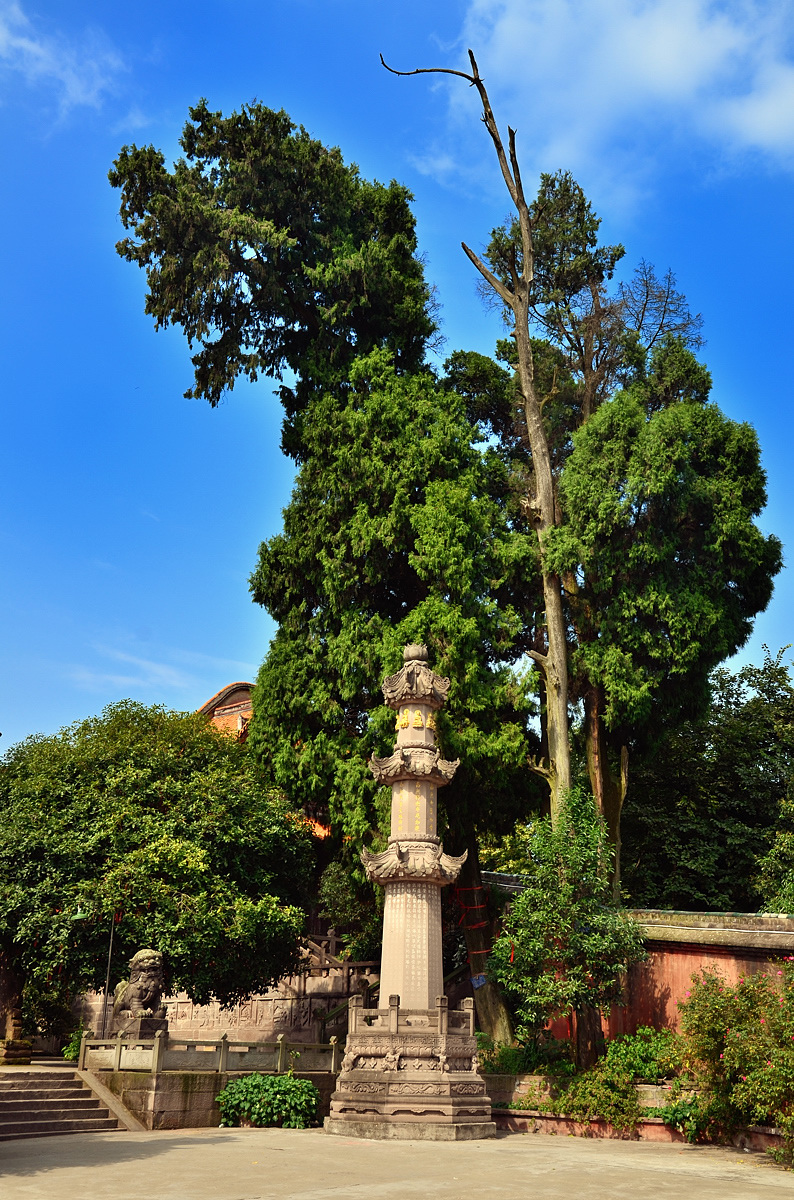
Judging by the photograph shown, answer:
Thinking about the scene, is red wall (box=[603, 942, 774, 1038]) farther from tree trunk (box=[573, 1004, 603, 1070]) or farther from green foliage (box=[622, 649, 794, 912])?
green foliage (box=[622, 649, 794, 912])

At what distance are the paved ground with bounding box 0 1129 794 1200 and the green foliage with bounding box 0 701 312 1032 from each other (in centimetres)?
368

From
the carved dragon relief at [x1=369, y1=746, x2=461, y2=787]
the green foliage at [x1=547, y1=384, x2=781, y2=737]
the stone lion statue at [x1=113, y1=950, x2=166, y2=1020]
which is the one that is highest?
the green foliage at [x1=547, y1=384, x2=781, y2=737]

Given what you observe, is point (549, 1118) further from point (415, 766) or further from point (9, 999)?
point (9, 999)

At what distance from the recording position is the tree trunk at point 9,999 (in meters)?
19.1

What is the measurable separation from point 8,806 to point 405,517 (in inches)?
391

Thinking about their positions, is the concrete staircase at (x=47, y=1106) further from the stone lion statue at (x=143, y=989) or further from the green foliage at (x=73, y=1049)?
the green foliage at (x=73, y=1049)

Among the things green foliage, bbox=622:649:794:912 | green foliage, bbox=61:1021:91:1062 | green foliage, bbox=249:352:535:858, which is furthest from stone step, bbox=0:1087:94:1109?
green foliage, bbox=622:649:794:912

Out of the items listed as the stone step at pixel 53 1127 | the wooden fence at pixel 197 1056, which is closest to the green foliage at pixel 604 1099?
the wooden fence at pixel 197 1056

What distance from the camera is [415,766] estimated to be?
16594 mm

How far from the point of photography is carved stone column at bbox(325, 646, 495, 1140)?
14383mm

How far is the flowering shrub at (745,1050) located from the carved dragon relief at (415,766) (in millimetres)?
4975

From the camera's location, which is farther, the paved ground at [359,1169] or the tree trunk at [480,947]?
the tree trunk at [480,947]

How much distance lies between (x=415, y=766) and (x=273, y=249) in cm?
1264

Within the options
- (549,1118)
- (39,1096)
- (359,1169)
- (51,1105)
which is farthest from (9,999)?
(359,1169)
